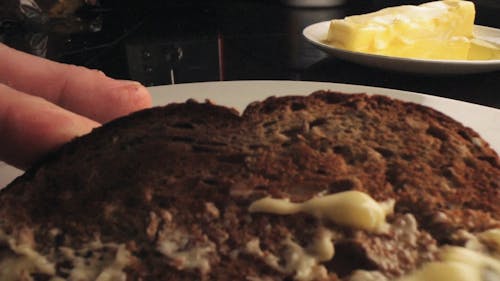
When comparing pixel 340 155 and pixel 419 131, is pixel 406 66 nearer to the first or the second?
pixel 419 131

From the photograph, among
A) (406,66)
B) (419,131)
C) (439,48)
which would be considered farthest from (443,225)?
(439,48)

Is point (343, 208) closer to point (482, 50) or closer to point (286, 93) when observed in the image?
point (286, 93)

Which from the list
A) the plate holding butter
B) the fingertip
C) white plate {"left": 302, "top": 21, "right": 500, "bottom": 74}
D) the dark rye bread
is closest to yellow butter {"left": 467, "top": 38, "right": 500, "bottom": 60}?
the plate holding butter

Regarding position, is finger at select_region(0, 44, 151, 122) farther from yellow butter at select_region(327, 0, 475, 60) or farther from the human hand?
yellow butter at select_region(327, 0, 475, 60)

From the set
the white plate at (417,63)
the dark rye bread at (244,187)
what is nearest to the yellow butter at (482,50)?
the white plate at (417,63)

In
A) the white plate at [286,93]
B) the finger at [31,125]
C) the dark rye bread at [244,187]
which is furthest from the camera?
the white plate at [286,93]

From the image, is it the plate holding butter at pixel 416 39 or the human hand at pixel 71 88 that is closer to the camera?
the human hand at pixel 71 88

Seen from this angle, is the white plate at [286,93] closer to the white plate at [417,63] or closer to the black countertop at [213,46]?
the white plate at [417,63]
